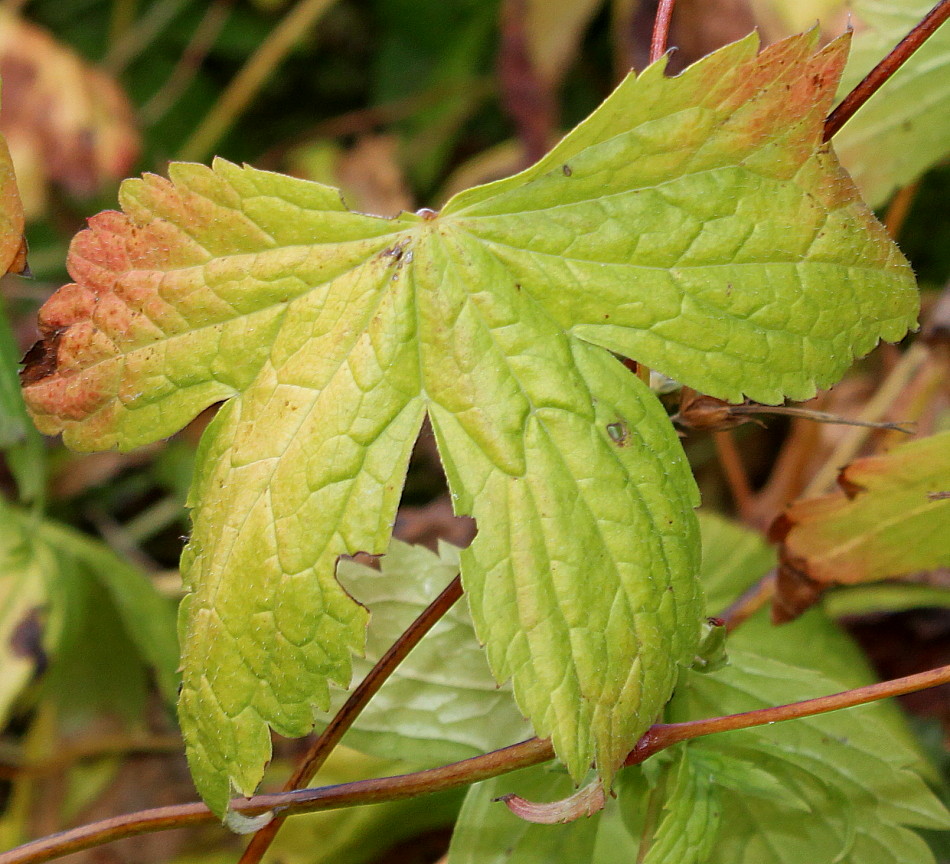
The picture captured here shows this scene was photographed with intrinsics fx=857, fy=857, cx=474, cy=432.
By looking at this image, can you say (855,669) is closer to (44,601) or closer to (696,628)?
(696,628)

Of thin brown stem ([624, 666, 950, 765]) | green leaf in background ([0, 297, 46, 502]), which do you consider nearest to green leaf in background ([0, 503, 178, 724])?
green leaf in background ([0, 297, 46, 502])

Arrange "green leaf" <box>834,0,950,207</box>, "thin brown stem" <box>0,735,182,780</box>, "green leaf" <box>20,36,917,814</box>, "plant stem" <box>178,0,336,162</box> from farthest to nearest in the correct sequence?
1. "plant stem" <box>178,0,336,162</box>
2. "thin brown stem" <box>0,735,182,780</box>
3. "green leaf" <box>834,0,950,207</box>
4. "green leaf" <box>20,36,917,814</box>

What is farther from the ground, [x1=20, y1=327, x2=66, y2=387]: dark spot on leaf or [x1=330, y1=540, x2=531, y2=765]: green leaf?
[x1=20, y1=327, x2=66, y2=387]: dark spot on leaf

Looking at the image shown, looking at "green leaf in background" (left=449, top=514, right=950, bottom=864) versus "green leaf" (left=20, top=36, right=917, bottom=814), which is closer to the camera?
"green leaf" (left=20, top=36, right=917, bottom=814)

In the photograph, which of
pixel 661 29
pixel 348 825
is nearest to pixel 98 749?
pixel 348 825

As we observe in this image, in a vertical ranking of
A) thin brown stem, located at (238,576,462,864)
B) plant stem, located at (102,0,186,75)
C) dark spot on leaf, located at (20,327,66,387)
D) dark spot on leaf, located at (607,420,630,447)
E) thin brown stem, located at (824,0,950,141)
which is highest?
plant stem, located at (102,0,186,75)

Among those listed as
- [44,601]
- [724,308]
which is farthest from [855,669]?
[44,601]

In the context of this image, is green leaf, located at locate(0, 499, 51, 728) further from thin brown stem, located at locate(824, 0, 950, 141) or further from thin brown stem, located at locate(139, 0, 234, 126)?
thin brown stem, located at locate(139, 0, 234, 126)

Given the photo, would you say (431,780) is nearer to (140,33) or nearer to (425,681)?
(425,681)

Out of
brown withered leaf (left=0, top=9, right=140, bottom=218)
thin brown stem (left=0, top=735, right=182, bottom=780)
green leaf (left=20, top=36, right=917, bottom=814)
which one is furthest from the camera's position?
brown withered leaf (left=0, top=9, right=140, bottom=218)
